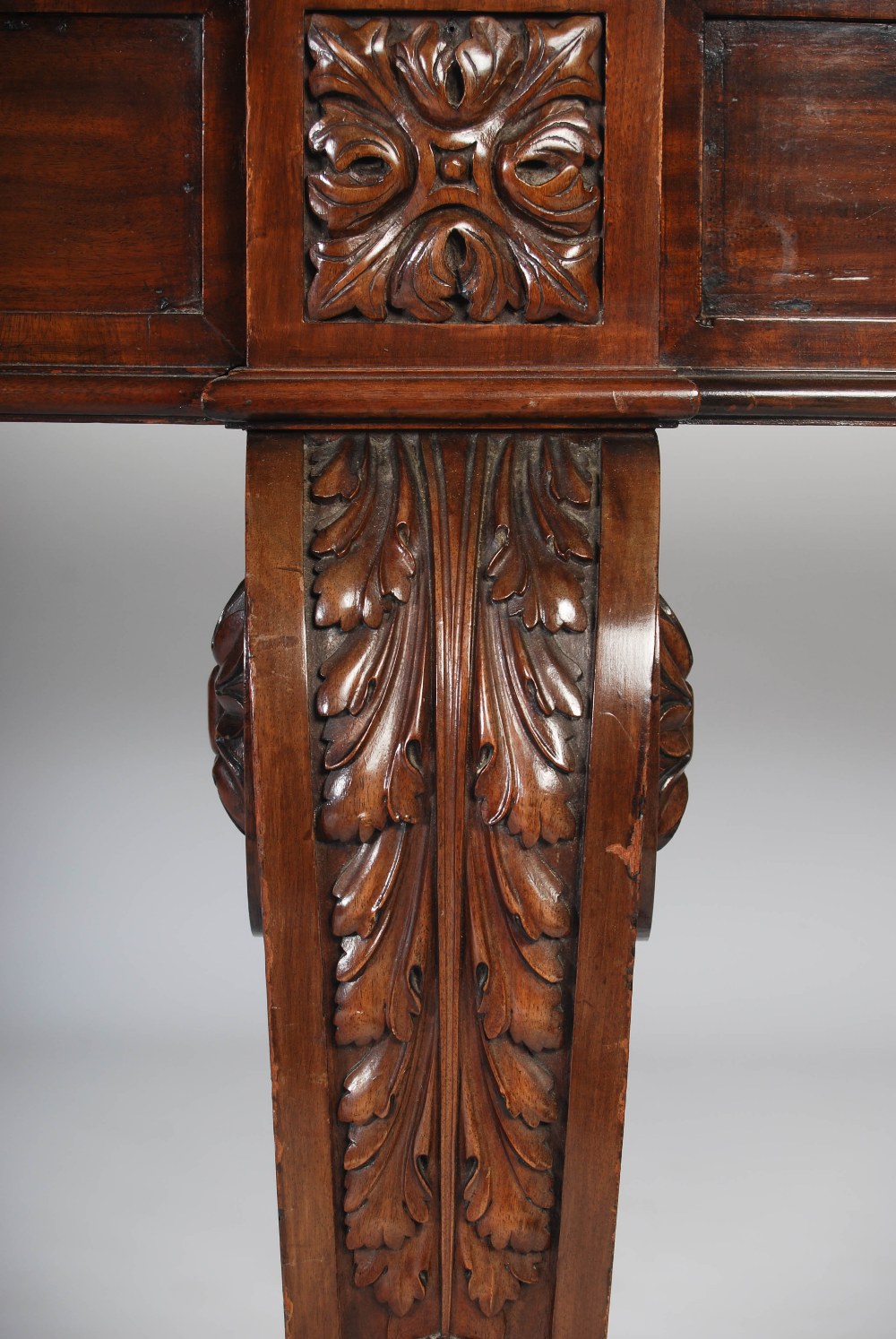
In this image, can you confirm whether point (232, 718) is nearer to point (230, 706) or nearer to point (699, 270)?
point (230, 706)

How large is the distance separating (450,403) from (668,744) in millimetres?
157

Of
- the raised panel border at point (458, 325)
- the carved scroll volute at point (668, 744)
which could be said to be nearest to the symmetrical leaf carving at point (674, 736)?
the carved scroll volute at point (668, 744)

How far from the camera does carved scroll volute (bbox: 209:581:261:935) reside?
49 centimetres

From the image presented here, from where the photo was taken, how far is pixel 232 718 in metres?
0.51

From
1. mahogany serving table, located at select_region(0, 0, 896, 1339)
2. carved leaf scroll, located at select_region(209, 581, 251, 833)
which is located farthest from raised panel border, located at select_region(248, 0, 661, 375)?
carved leaf scroll, located at select_region(209, 581, 251, 833)

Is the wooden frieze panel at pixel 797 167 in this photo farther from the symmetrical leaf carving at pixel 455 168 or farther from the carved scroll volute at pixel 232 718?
the carved scroll volute at pixel 232 718

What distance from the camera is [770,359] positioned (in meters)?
0.46

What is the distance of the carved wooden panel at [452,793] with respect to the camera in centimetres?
45

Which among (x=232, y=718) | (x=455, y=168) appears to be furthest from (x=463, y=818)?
(x=455, y=168)

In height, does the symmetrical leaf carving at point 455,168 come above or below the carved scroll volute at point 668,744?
above

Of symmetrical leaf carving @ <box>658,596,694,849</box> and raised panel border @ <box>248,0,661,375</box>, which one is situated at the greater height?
raised panel border @ <box>248,0,661,375</box>

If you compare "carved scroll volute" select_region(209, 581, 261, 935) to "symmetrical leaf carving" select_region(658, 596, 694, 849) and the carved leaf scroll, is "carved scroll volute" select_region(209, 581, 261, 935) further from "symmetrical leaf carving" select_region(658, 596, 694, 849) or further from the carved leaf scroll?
"symmetrical leaf carving" select_region(658, 596, 694, 849)

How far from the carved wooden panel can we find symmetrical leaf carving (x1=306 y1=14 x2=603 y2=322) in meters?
0.05

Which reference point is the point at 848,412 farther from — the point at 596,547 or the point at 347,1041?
the point at 347,1041
